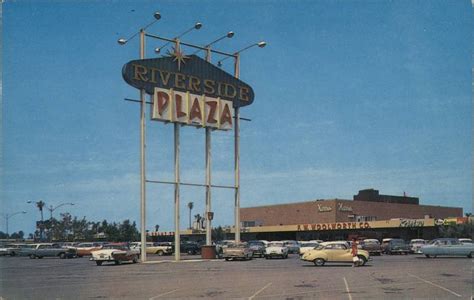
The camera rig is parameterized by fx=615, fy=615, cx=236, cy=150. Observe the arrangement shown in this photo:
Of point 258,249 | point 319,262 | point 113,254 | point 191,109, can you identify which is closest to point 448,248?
point 319,262

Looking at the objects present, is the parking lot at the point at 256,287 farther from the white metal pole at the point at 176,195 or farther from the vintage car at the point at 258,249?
the vintage car at the point at 258,249

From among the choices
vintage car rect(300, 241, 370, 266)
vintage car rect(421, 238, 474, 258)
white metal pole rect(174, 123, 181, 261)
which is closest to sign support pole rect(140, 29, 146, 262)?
white metal pole rect(174, 123, 181, 261)

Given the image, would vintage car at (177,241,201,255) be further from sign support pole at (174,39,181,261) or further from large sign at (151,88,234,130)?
large sign at (151,88,234,130)

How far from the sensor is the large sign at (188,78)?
145ft

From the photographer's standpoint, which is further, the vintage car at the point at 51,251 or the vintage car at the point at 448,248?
the vintage car at the point at 51,251

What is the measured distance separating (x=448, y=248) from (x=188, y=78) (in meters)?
23.3

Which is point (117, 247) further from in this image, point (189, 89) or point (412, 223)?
point (412, 223)

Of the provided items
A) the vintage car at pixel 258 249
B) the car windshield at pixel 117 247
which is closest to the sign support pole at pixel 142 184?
the car windshield at pixel 117 247

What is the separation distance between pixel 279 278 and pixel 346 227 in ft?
215

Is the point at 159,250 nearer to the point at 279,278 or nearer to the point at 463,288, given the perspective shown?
the point at 279,278

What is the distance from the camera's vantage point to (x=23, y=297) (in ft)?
58.6

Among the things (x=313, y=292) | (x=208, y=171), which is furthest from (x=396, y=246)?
(x=313, y=292)

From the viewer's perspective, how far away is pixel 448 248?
149ft

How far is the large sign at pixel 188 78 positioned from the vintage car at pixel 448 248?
18600 millimetres
